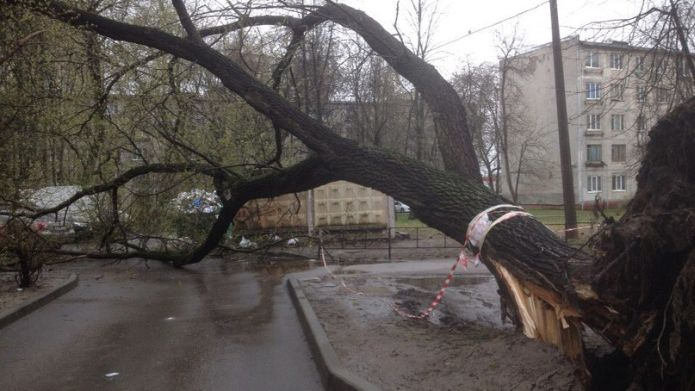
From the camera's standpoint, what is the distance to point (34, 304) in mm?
9969

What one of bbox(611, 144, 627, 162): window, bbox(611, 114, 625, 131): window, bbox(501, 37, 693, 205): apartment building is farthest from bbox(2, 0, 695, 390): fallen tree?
bbox(611, 144, 627, 162): window

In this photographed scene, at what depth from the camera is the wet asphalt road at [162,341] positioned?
20.2ft

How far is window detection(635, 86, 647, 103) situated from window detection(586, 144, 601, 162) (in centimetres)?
4457

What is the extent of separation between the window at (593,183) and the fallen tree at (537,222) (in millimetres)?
45428

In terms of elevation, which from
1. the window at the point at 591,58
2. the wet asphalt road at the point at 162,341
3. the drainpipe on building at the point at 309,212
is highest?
the window at the point at 591,58

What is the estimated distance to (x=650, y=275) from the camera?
436 centimetres

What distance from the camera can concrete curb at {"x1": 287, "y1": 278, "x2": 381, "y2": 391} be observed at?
5.34 metres

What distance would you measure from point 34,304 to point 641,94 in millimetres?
9548

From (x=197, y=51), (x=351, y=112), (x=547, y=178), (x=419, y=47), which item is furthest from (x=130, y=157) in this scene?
(x=547, y=178)

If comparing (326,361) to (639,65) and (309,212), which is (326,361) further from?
(309,212)

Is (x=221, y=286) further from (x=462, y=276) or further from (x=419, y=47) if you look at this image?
(x=419, y=47)

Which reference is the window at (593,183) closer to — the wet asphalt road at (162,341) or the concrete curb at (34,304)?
the wet asphalt road at (162,341)

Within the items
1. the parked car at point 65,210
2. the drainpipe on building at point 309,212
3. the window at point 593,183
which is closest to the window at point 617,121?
the window at point 593,183

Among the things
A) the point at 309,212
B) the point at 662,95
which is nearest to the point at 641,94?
the point at 662,95
